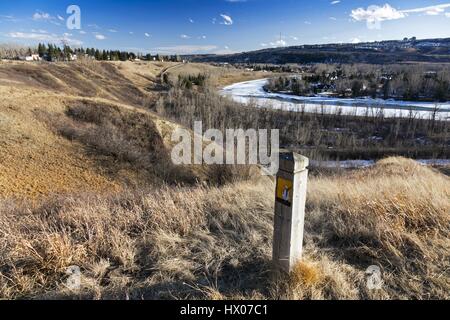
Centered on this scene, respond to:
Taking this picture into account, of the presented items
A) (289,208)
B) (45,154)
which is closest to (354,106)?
(45,154)

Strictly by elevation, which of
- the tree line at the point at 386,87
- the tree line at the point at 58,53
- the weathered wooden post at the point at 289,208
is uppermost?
the tree line at the point at 58,53

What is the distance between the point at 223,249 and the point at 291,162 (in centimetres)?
179

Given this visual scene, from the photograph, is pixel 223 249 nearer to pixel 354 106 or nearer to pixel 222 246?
pixel 222 246

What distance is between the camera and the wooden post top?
3336mm

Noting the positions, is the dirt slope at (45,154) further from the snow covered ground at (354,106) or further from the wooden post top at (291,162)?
the snow covered ground at (354,106)

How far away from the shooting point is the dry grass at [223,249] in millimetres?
3695

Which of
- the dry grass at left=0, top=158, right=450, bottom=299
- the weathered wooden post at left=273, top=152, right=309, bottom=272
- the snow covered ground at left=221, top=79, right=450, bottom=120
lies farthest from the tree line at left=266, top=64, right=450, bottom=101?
the weathered wooden post at left=273, top=152, right=309, bottom=272

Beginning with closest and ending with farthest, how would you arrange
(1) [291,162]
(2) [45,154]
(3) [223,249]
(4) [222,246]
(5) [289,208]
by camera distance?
(1) [291,162]
(5) [289,208]
(3) [223,249]
(4) [222,246]
(2) [45,154]

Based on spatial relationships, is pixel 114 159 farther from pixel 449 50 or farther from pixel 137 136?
pixel 449 50

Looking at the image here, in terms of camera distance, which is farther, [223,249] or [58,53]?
[58,53]

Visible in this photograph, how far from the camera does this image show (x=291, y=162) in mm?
3348

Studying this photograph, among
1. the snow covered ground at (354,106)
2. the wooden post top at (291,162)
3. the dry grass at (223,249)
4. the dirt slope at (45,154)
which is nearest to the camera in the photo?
the wooden post top at (291,162)

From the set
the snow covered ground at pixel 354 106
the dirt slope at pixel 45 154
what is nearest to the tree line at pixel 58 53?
the snow covered ground at pixel 354 106

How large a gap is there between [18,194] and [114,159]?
27.6 feet
